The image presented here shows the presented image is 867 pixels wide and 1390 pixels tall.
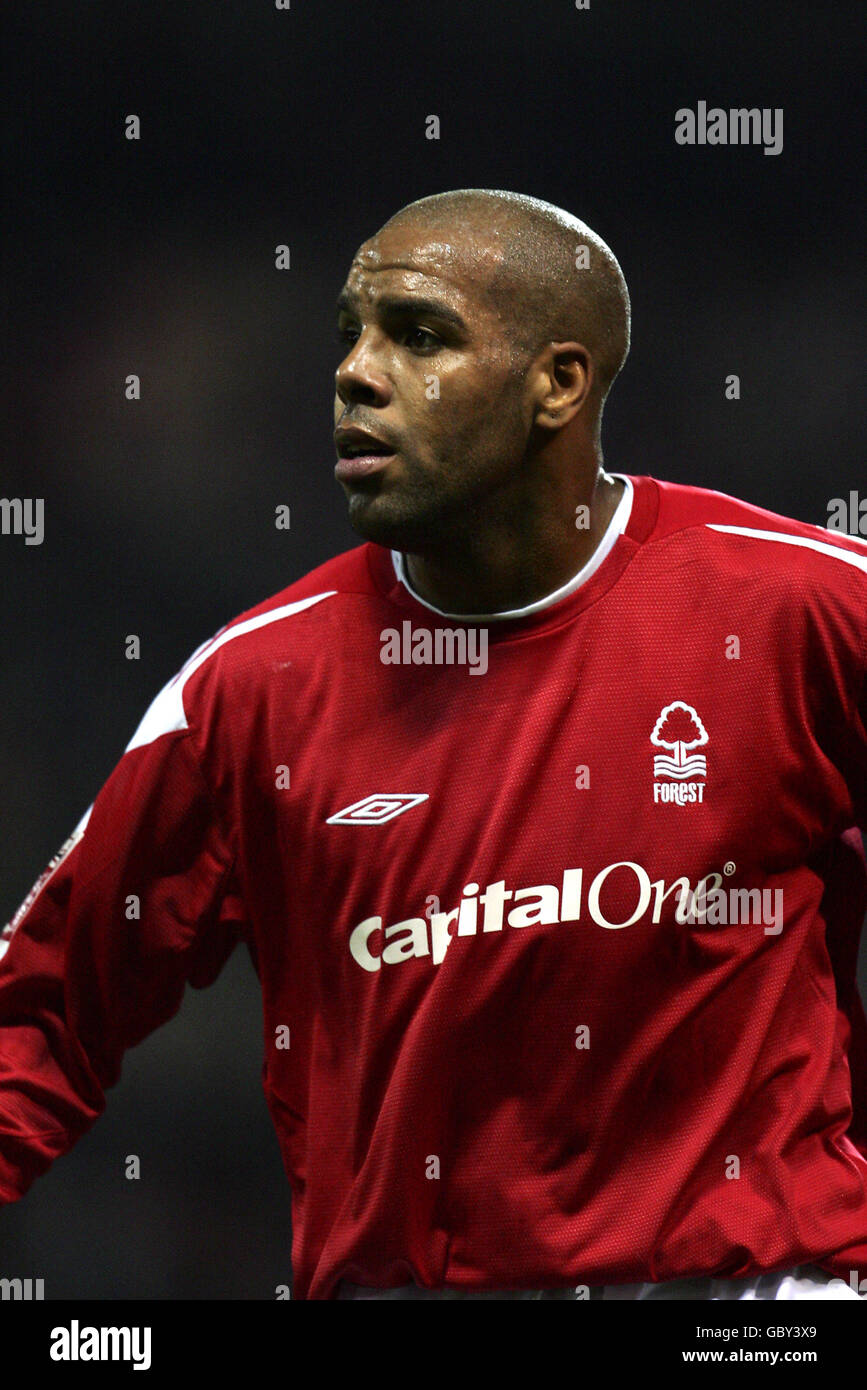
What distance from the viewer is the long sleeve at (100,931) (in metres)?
2.33

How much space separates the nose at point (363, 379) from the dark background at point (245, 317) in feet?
2.62

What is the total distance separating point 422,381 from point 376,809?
47 cm

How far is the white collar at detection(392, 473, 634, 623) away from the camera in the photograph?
2.28 m

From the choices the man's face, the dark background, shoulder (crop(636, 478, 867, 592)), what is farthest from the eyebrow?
the dark background

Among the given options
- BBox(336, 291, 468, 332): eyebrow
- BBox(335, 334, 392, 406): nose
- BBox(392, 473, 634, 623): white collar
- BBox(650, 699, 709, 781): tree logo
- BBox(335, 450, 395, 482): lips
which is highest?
BBox(336, 291, 468, 332): eyebrow

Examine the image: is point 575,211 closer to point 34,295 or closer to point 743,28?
point 743,28

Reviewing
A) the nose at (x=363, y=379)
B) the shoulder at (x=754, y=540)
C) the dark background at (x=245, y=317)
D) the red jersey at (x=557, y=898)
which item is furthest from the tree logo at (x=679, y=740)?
the dark background at (x=245, y=317)

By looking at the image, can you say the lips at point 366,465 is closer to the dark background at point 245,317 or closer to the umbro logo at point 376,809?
the umbro logo at point 376,809

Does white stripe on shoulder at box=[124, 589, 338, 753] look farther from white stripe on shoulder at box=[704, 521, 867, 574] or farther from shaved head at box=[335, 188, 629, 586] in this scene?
white stripe on shoulder at box=[704, 521, 867, 574]

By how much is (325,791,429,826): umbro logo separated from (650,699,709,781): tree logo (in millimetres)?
258

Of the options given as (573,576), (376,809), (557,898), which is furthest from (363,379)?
(557,898)

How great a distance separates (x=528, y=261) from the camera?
2.19m

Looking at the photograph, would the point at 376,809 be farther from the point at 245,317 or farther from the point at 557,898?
the point at 245,317
